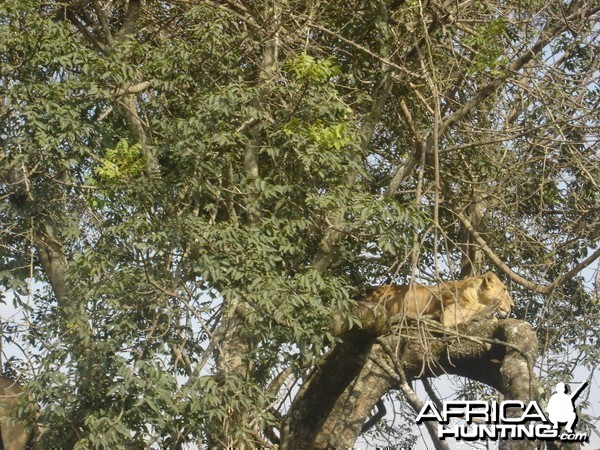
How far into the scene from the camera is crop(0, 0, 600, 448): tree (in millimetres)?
5723

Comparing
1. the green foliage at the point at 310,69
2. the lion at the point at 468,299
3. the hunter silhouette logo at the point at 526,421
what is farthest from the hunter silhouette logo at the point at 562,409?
the green foliage at the point at 310,69

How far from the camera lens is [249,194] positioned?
6379mm

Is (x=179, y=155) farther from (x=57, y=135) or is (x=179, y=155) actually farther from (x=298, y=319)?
(x=298, y=319)

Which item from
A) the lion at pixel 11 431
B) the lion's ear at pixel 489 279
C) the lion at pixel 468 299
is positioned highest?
the lion's ear at pixel 489 279

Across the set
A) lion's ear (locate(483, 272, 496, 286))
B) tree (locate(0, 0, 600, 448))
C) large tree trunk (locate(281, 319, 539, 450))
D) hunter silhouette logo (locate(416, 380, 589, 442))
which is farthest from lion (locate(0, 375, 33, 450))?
lion's ear (locate(483, 272, 496, 286))

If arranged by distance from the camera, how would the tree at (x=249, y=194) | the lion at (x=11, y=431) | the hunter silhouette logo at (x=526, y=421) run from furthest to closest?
the lion at (x=11, y=431)
the hunter silhouette logo at (x=526, y=421)
the tree at (x=249, y=194)

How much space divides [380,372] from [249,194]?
1.99 meters

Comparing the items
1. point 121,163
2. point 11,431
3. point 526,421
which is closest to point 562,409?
point 526,421

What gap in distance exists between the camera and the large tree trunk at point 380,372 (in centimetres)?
614

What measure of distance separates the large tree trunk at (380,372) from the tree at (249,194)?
0.02 meters

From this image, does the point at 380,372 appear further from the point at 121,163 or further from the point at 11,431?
the point at 11,431

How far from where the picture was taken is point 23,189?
6395 mm

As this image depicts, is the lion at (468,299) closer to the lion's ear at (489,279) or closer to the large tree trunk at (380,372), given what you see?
the lion's ear at (489,279)

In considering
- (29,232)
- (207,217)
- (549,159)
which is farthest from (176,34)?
(549,159)
